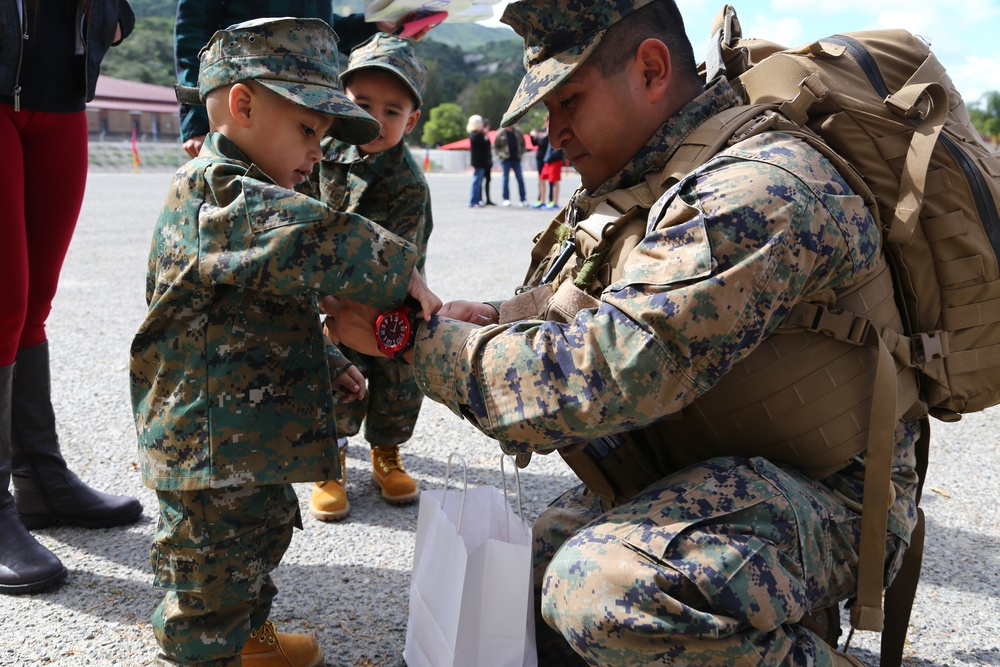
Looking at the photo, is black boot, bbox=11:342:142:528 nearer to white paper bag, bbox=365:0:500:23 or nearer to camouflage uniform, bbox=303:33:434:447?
camouflage uniform, bbox=303:33:434:447

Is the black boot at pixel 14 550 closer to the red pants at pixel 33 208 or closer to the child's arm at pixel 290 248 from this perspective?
the red pants at pixel 33 208

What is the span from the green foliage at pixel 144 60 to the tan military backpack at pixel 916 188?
84193 millimetres

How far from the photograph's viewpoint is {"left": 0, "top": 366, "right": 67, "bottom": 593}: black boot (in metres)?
2.71

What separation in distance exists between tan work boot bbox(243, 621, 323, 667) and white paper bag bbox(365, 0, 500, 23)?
2327mm

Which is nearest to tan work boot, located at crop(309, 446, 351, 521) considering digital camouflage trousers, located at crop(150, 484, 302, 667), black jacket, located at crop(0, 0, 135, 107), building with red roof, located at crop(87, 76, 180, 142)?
digital camouflage trousers, located at crop(150, 484, 302, 667)

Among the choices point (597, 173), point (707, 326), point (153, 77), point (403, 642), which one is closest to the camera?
point (707, 326)

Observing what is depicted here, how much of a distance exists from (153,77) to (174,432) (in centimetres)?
8787

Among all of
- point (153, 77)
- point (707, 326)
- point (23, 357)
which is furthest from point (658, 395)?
point (153, 77)

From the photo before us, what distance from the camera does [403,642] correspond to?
8.47 feet

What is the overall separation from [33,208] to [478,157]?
50.0ft

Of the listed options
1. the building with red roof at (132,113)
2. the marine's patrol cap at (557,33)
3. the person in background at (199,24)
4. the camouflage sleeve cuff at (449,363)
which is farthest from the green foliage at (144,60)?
the camouflage sleeve cuff at (449,363)

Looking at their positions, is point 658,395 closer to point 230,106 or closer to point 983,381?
point 983,381

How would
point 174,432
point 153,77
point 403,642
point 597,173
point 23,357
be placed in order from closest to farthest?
1. point 174,432
2. point 597,173
3. point 403,642
4. point 23,357
5. point 153,77

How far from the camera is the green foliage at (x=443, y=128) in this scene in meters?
74.6
